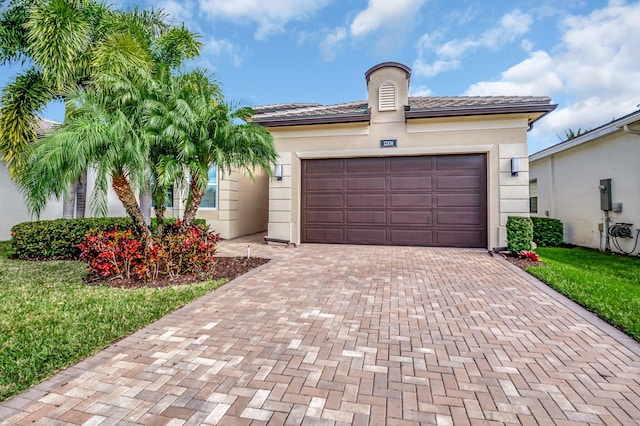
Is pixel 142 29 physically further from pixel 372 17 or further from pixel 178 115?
pixel 372 17

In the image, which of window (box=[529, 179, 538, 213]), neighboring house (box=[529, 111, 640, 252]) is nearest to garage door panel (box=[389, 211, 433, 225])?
neighboring house (box=[529, 111, 640, 252])

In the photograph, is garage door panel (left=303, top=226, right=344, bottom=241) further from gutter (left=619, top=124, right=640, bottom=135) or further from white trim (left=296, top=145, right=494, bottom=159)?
gutter (left=619, top=124, right=640, bottom=135)

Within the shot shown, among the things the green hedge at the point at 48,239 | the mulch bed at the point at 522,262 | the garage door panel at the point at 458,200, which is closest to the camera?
the mulch bed at the point at 522,262

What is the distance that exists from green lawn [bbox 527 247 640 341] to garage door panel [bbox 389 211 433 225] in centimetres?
319

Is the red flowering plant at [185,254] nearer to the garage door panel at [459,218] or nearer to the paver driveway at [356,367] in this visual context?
the paver driveway at [356,367]

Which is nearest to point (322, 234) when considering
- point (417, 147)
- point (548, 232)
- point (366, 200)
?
point (366, 200)

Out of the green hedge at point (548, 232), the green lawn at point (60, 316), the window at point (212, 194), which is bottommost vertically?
the green lawn at point (60, 316)

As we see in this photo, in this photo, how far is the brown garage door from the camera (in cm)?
927

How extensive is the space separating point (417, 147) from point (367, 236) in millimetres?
3122

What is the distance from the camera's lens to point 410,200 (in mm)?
9633

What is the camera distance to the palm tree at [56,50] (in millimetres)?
7742

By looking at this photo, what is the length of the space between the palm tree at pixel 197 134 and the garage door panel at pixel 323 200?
3.50m

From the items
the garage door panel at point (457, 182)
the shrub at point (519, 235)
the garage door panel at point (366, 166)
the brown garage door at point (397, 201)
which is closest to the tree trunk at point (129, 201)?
the brown garage door at point (397, 201)

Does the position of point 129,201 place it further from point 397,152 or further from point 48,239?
point 397,152
